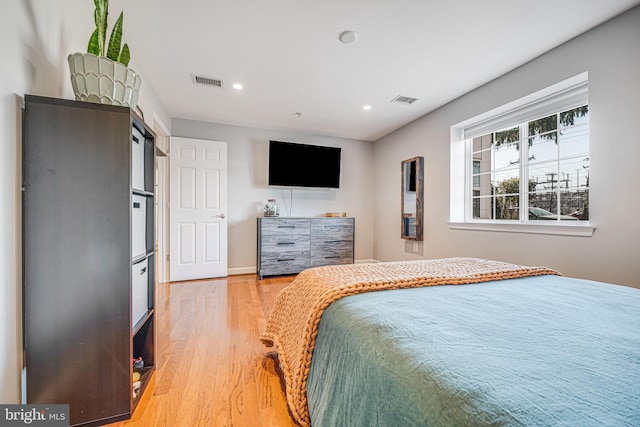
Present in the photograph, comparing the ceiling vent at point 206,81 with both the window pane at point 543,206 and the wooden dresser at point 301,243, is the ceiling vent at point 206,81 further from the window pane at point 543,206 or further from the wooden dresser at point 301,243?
the window pane at point 543,206

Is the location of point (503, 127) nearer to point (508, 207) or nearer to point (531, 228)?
point (508, 207)

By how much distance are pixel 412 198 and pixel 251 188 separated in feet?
8.15

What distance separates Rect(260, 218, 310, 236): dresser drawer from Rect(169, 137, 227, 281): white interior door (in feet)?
2.02

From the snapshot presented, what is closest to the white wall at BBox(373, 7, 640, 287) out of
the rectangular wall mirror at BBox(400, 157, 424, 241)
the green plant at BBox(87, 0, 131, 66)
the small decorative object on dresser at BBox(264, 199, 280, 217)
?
the rectangular wall mirror at BBox(400, 157, 424, 241)

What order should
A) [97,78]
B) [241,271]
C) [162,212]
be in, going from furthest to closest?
[241,271]
[162,212]
[97,78]

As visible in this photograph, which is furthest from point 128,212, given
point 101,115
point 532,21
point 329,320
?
point 532,21

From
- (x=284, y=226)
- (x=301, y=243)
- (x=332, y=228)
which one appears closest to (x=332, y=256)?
(x=332, y=228)

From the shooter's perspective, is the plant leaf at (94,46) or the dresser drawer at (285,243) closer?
the plant leaf at (94,46)

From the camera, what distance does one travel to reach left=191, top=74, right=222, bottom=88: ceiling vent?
2.68 meters

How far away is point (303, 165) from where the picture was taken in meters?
4.27

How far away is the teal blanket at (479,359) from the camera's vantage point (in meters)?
0.48

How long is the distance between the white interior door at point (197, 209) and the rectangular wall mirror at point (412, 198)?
2.68 meters

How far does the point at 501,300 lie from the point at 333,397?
72 cm

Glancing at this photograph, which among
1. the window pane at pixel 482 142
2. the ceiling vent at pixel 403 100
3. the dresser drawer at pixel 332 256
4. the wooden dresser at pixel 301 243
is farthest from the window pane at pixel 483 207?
the dresser drawer at pixel 332 256
